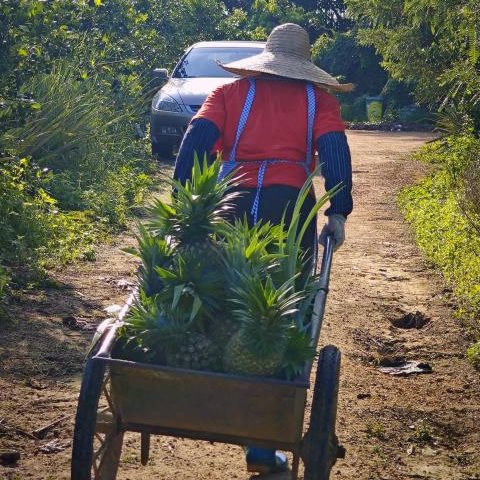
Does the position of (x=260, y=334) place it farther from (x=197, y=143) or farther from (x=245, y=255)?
(x=197, y=143)

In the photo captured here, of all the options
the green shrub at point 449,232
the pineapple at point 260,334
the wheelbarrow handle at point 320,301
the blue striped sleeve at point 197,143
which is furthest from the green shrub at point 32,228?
the pineapple at point 260,334

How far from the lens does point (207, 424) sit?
3377 millimetres

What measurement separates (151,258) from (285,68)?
152 centimetres

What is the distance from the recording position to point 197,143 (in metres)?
4.64

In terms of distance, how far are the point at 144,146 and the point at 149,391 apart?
12231 millimetres

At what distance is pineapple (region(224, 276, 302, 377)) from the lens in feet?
10.7

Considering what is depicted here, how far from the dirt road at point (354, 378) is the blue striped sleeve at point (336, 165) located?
4.07 ft

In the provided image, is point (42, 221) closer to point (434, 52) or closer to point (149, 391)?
point (149, 391)

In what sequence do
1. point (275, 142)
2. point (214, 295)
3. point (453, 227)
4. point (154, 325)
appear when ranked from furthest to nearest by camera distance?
point (453, 227) < point (275, 142) < point (214, 295) < point (154, 325)

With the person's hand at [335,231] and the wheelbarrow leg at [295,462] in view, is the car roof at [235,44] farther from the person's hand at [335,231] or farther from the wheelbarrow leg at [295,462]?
the wheelbarrow leg at [295,462]

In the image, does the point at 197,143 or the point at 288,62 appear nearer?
the point at 197,143

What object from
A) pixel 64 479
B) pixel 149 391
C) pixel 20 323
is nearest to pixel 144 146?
pixel 20 323

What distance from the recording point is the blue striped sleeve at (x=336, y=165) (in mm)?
4578

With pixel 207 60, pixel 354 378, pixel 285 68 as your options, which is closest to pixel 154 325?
pixel 285 68
